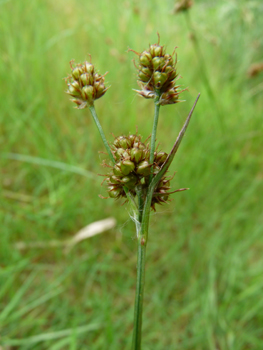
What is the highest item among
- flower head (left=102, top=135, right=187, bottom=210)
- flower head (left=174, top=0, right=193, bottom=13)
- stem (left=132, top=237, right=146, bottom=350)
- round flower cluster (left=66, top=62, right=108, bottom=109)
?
Answer: flower head (left=174, top=0, right=193, bottom=13)

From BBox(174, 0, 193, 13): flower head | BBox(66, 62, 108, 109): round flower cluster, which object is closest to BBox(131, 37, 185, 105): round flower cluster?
BBox(66, 62, 108, 109): round flower cluster

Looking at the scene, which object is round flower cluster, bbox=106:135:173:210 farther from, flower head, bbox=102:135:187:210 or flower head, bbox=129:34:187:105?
flower head, bbox=129:34:187:105

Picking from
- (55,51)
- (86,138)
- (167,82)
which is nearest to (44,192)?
(86,138)

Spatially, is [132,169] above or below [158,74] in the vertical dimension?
below

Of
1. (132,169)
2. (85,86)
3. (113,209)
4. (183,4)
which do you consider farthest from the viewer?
(113,209)

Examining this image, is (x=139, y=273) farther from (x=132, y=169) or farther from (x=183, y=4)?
(x=183, y=4)

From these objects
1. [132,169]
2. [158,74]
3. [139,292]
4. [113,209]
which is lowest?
[139,292]

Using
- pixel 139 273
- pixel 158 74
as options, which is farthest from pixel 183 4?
pixel 139 273
